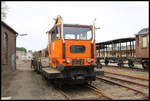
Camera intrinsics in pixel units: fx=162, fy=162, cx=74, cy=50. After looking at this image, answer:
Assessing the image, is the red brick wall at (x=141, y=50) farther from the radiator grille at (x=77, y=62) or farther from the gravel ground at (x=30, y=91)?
the gravel ground at (x=30, y=91)

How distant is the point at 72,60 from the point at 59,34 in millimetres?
1352

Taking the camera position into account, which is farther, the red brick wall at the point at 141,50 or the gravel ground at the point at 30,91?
the red brick wall at the point at 141,50

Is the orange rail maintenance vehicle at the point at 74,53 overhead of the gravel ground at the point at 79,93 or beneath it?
overhead

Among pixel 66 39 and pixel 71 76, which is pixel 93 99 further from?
pixel 66 39

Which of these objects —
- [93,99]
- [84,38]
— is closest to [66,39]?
[84,38]

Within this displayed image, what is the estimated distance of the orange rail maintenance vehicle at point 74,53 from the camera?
731 centimetres

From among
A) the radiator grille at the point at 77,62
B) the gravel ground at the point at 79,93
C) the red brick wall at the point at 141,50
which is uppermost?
the red brick wall at the point at 141,50

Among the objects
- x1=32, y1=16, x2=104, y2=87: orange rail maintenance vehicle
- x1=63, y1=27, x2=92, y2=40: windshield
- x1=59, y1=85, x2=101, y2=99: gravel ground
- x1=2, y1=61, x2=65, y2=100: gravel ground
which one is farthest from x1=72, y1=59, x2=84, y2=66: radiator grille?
x1=2, y1=61, x2=65, y2=100: gravel ground

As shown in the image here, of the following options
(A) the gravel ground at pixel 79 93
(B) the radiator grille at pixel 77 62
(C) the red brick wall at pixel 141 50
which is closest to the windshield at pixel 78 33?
(B) the radiator grille at pixel 77 62

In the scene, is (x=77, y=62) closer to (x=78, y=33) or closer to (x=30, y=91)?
(x=78, y=33)

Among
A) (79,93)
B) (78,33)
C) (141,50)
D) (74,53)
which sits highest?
(78,33)

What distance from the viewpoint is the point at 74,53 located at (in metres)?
7.56

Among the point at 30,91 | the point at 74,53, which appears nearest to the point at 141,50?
the point at 74,53

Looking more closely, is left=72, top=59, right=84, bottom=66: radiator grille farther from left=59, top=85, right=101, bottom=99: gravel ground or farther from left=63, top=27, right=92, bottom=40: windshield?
left=59, top=85, right=101, bottom=99: gravel ground
